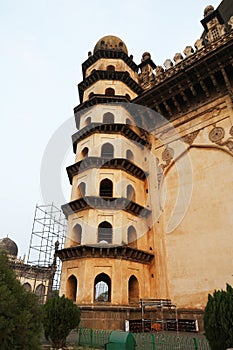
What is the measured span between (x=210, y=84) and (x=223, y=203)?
5.89 m

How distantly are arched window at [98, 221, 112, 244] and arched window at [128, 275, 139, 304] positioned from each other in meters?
1.95

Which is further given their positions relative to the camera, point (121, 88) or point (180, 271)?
point (121, 88)

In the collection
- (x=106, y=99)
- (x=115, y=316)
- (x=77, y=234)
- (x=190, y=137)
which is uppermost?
(x=106, y=99)

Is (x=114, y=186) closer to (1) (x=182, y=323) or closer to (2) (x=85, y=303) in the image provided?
(2) (x=85, y=303)

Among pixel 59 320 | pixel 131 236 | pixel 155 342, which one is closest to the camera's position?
pixel 155 342

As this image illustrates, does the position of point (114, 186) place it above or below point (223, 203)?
above

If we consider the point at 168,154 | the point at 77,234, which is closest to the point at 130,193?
the point at 168,154

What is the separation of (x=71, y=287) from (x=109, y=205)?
385 cm

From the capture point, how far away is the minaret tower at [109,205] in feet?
37.1

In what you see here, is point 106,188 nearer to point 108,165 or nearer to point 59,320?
point 108,165

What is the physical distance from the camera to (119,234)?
1227 cm

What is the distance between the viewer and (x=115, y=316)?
10.8 metres

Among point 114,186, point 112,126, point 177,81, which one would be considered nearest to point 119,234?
point 114,186

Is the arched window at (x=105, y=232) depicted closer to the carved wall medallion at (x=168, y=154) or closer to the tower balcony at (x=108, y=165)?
the tower balcony at (x=108, y=165)
